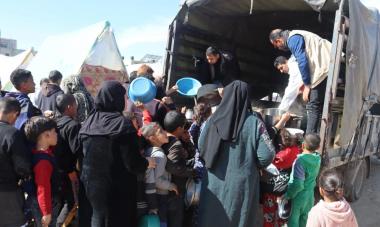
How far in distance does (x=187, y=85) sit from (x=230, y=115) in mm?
2707

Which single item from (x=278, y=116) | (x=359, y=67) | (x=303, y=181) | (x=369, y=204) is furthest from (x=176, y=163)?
(x=369, y=204)

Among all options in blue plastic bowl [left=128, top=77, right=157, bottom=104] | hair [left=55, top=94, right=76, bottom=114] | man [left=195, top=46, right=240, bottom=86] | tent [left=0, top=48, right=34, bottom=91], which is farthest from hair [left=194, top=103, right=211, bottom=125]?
tent [left=0, top=48, right=34, bottom=91]

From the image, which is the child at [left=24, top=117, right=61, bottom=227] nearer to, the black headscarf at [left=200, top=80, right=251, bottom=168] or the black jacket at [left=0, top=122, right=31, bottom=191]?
the black jacket at [left=0, top=122, right=31, bottom=191]

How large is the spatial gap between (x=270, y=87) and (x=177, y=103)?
2.74 meters

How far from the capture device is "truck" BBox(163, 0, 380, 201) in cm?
418

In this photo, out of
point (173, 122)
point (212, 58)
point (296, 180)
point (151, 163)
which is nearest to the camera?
point (151, 163)

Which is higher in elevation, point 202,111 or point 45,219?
point 202,111

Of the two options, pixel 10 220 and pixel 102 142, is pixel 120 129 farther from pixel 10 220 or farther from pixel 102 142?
pixel 10 220

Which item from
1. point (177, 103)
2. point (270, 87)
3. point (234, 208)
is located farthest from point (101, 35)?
point (234, 208)

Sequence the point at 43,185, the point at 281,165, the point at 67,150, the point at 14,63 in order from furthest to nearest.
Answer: the point at 14,63 → the point at 281,165 → the point at 67,150 → the point at 43,185

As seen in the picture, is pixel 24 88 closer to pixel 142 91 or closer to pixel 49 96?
pixel 49 96

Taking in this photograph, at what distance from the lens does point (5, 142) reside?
246cm

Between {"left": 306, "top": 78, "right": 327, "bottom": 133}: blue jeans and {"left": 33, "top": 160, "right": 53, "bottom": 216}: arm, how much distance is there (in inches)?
110

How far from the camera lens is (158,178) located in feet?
9.71
